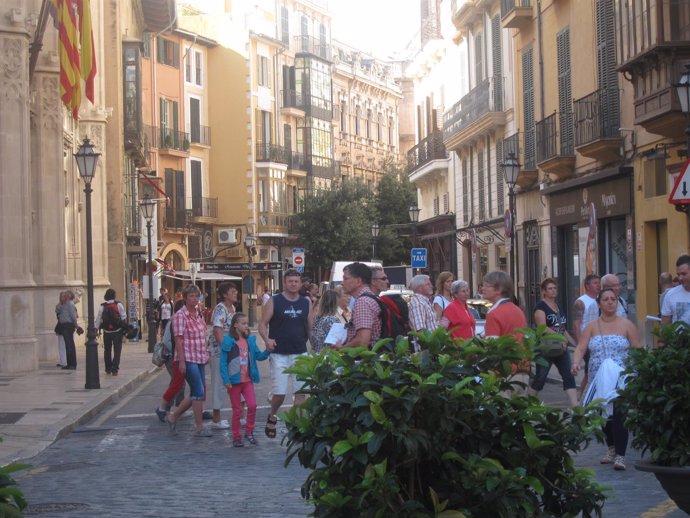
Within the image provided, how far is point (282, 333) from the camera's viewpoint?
14.0m

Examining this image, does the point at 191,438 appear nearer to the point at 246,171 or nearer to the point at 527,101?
the point at 527,101

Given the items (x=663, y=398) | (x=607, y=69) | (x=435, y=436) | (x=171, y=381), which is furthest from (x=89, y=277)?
(x=435, y=436)

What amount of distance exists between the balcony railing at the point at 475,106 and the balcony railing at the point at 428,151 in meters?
3.16

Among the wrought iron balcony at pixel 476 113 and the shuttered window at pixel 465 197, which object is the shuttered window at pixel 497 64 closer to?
the wrought iron balcony at pixel 476 113

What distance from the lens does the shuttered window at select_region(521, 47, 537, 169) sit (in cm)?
3509

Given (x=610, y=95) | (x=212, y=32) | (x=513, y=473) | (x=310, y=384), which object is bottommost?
(x=513, y=473)

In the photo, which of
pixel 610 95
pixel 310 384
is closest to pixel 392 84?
pixel 610 95

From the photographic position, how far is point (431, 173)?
174 ft

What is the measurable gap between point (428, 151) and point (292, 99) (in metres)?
23.9

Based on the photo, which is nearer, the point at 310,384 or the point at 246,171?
the point at 310,384

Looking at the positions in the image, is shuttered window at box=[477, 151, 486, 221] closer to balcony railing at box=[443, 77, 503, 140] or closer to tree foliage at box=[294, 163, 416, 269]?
balcony railing at box=[443, 77, 503, 140]

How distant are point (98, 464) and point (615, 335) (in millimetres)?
5037

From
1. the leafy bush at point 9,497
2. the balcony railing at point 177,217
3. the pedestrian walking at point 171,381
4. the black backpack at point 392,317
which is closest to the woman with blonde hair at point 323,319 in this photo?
the pedestrian walking at point 171,381

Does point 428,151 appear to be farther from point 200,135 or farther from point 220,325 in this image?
point 220,325
